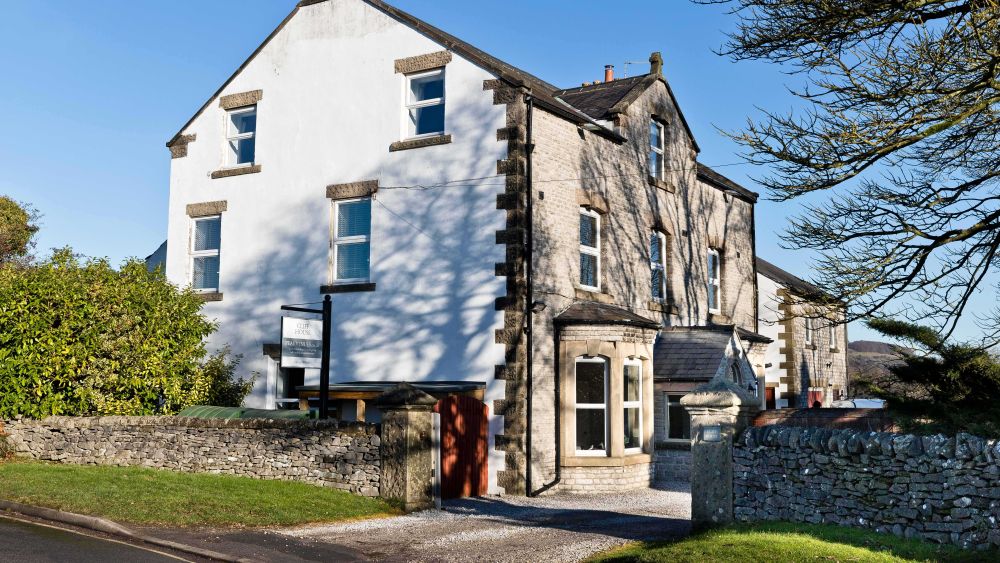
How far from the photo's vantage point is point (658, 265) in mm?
23531

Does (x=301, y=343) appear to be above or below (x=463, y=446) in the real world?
above

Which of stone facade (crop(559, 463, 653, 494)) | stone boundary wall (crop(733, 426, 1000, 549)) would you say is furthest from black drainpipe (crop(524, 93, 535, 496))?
stone boundary wall (crop(733, 426, 1000, 549))

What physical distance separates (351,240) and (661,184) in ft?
25.9

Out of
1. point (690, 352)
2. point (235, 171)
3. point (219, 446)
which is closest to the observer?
point (219, 446)

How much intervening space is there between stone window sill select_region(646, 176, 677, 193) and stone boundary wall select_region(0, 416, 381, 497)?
34.8 feet

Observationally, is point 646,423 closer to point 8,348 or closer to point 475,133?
point 475,133

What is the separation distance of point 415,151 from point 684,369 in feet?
25.1

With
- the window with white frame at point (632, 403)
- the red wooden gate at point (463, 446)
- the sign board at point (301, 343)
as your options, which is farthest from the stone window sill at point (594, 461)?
the sign board at point (301, 343)

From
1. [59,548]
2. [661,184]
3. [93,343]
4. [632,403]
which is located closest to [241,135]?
[93,343]

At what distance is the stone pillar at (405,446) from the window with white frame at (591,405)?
446 cm

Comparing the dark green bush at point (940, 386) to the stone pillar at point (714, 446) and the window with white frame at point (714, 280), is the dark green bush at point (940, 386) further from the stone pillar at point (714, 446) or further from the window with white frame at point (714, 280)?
the window with white frame at point (714, 280)

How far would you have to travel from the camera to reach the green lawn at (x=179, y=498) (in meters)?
13.1

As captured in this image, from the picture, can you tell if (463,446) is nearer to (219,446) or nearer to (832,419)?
(219,446)

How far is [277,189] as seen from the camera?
21984 mm
